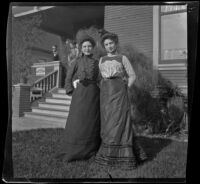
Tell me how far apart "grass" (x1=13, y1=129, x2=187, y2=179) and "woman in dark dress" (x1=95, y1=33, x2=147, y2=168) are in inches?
3.9

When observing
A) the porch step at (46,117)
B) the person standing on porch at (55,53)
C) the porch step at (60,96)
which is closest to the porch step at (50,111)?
the porch step at (46,117)

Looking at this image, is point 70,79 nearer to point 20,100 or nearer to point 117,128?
point 20,100

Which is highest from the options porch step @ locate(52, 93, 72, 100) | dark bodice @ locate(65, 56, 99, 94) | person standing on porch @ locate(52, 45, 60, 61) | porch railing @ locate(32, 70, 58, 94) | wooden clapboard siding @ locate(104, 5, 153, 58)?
wooden clapboard siding @ locate(104, 5, 153, 58)

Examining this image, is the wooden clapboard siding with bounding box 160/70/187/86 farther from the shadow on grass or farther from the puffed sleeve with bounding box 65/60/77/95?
the puffed sleeve with bounding box 65/60/77/95

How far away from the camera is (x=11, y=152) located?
2412 millimetres

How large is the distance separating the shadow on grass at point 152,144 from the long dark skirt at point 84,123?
0.48 m

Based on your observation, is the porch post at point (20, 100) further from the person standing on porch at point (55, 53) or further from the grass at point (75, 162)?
the person standing on porch at point (55, 53)

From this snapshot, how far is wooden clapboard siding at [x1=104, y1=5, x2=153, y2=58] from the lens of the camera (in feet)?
7.86

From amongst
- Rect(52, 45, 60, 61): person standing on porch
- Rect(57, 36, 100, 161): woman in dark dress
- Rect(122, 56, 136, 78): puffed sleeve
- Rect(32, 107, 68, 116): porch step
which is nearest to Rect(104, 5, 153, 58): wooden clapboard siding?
Rect(122, 56, 136, 78): puffed sleeve

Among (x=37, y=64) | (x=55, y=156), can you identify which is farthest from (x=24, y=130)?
(x=37, y=64)

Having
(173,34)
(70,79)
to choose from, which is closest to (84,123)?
(70,79)

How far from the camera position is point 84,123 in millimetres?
2346

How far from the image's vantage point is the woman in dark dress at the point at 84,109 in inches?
92.3

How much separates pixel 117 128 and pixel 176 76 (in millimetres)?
836
